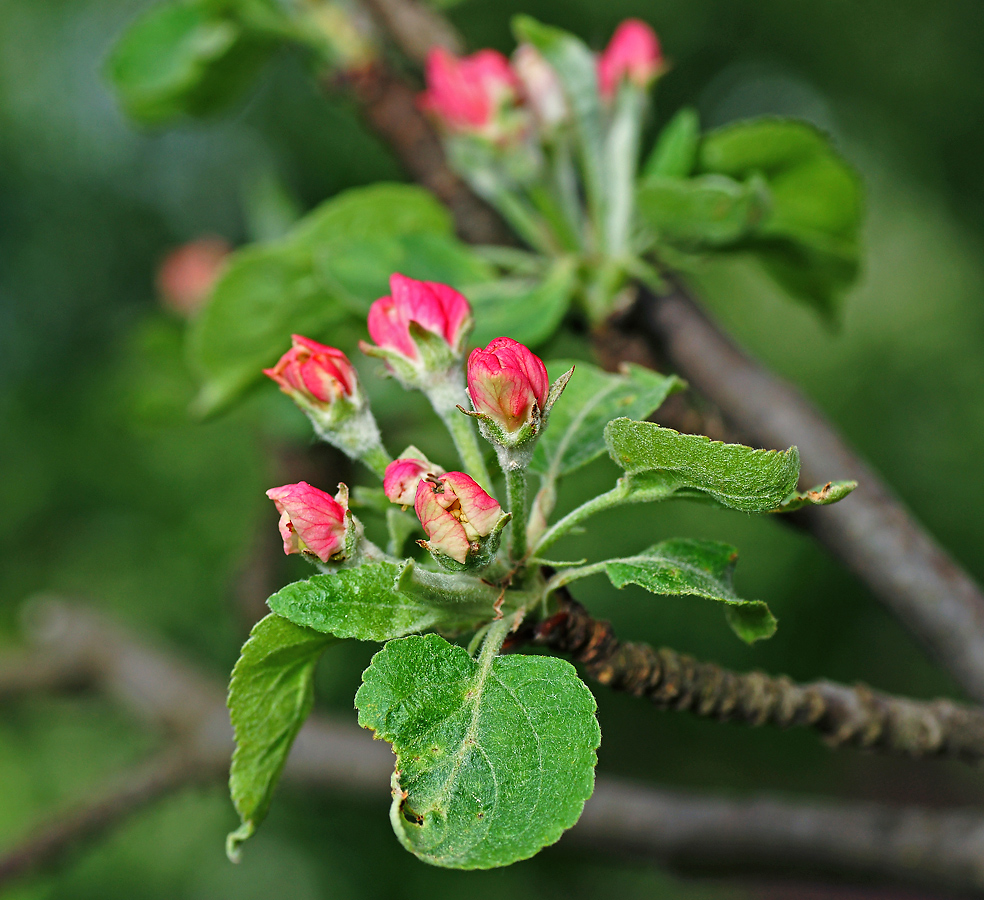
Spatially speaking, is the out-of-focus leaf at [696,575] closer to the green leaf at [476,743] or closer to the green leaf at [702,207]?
the green leaf at [476,743]

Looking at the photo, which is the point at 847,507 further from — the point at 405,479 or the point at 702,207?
the point at 405,479

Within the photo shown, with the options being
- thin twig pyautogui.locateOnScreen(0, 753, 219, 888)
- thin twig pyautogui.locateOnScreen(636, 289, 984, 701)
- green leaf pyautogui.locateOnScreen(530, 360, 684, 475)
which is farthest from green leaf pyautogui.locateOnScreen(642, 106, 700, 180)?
thin twig pyautogui.locateOnScreen(0, 753, 219, 888)

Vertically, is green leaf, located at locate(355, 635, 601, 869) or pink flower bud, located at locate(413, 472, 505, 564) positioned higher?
pink flower bud, located at locate(413, 472, 505, 564)

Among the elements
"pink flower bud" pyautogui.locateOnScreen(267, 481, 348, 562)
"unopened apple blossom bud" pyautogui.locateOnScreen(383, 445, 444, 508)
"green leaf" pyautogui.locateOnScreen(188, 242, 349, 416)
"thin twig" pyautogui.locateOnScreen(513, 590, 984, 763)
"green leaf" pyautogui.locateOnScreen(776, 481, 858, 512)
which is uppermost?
"green leaf" pyautogui.locateOnScreen(776, 481, 858, 512)

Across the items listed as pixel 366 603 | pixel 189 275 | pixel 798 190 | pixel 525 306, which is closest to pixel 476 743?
pixel 366 603

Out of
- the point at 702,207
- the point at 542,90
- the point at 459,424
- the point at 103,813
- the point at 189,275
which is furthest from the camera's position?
the point at 189,275

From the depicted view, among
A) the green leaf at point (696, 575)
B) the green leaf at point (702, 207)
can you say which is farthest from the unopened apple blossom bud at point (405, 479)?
the green leaf at point (702, 207)

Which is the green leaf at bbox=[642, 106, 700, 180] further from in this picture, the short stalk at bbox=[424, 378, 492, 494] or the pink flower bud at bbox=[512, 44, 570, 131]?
the short stalk at bbox=[424, 378, 492, 494]
